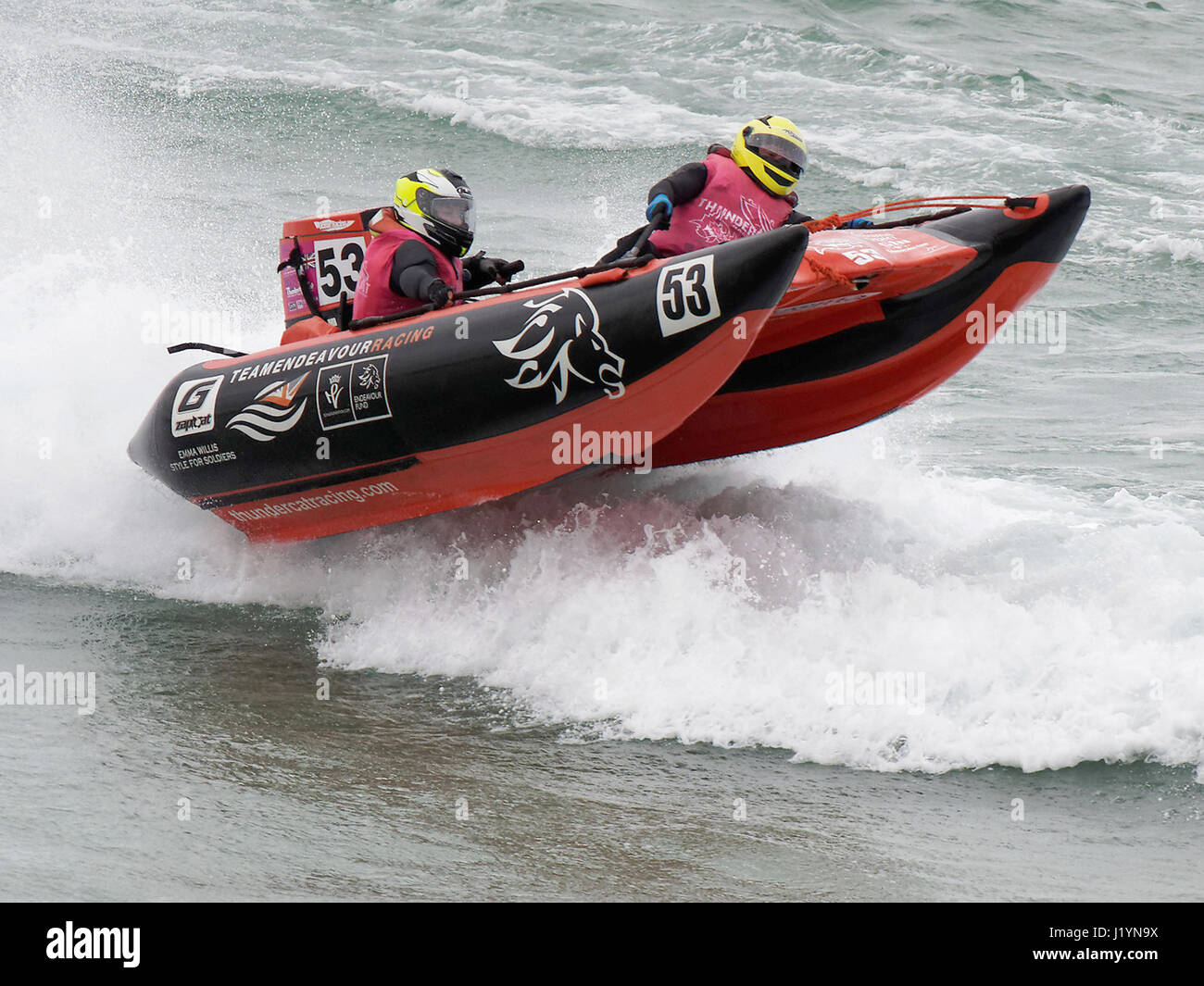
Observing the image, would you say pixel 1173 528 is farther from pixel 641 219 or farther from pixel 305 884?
pixel 641 219

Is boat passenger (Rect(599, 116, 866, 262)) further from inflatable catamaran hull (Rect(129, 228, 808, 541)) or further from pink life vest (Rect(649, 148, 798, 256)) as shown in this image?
inflatable catamaran hull (Rect(129, 228, 808, 541))

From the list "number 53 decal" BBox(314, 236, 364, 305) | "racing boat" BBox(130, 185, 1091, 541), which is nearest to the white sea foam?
"racing boat" BBox(130, 185, 1091, 541)

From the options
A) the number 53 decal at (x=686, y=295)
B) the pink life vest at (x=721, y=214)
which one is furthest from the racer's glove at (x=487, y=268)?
the number 53 decal at (x=686, y=295)

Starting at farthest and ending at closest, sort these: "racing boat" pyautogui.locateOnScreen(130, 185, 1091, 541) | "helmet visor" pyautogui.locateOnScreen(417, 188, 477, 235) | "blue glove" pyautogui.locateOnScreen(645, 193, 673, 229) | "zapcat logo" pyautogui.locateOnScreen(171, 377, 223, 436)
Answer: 1. "zapcat logo" pyautogui.locateOnScreen(171, 377, 223, 436)
2. "helmet visor" pyautogui.locateOnScreen(417, 188, 477, 235)
3. "blue glove" pyautogui.locateOnScreen(645, 193, 673, 229)
4. "racing boat" pyautogui.locateOnScreen(130, 185, 1091, 541)

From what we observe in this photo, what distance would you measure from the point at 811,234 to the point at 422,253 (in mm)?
1773

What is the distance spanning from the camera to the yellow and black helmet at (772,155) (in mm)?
6117

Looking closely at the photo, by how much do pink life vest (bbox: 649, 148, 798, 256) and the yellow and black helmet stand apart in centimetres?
5

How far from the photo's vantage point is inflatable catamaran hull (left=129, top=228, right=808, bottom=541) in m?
5.36

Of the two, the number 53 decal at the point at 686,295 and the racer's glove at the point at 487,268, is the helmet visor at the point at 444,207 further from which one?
the number 53 decal at the point at 686,295

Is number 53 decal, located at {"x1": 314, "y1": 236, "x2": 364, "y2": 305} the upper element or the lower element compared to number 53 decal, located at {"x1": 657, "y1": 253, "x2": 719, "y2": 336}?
upper

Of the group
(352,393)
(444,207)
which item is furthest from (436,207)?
(352,393)
